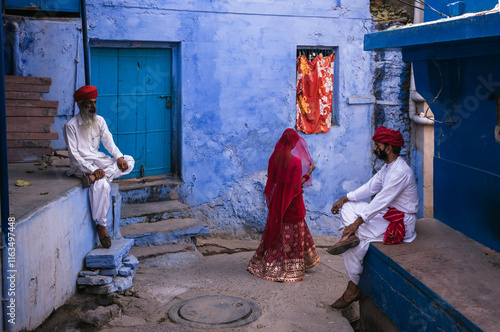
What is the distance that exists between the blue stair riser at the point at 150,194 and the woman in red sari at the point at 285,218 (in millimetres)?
2365

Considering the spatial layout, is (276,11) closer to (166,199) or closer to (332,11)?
(332,11)

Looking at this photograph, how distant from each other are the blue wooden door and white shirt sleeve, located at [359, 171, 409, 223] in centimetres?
428

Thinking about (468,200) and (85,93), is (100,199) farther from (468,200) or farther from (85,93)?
(468,200)

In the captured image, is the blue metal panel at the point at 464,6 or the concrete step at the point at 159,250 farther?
the concrete step at the point at 159,250

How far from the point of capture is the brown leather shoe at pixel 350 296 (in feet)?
18.2

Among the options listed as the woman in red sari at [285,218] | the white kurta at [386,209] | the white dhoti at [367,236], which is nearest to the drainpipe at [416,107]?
the woman in red sari at [285,218]

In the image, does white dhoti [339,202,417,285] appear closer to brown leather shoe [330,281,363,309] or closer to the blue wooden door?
brown leather shoe [330,281,363,309]

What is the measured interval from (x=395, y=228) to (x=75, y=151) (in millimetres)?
3540

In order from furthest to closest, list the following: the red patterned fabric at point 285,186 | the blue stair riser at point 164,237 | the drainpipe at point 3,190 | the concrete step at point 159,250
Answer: the blue stair riser at point 164,237 → the concrete step at point 159,250 → the red patterned fabric at point 285,186 → the drainpipe at point 3,190

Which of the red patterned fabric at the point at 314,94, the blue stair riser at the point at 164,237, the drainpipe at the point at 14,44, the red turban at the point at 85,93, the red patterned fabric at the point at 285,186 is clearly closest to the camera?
the red turban at the point at 85,93

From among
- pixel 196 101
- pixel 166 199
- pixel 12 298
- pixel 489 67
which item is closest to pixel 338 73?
pixel 196 101

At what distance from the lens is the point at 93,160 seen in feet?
19.7

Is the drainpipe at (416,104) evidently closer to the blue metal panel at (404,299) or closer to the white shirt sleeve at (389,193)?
the white shirt sleeve at (389,193)

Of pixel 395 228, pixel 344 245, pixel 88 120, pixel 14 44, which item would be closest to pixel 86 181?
pixel 88 120
